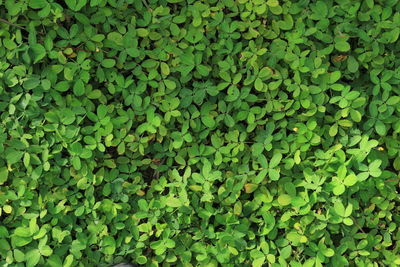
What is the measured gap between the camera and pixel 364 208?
2697mm

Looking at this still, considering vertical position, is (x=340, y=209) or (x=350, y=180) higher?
(x=350, y=180)

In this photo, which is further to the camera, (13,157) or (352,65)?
(352,65)

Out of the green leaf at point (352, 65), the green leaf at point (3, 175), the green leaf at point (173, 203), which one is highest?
the green leaf at point (352, 65)

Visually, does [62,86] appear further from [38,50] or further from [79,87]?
[38,50]

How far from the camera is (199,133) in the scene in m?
2.62

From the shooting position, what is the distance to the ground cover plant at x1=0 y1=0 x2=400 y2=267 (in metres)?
2.47

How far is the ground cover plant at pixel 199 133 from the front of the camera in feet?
8.11

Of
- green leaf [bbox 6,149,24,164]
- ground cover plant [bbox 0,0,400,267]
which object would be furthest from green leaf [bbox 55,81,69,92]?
green leaf [bbox 6,149,24,164]

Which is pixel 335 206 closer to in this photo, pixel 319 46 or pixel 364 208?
pixel 364 208

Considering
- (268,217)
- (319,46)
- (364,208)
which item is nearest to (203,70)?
(319,46)

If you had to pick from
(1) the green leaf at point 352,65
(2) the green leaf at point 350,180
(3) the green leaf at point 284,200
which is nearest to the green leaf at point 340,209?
(2) the green leaf at point 350,180

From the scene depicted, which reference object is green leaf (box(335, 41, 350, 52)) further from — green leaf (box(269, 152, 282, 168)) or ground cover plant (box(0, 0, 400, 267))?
green leaf (box(269, 152, 282, 168))

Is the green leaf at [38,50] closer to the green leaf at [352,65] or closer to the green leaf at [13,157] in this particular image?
the green leaf at [13,157]

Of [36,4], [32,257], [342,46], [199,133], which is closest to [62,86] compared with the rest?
[36,4]
